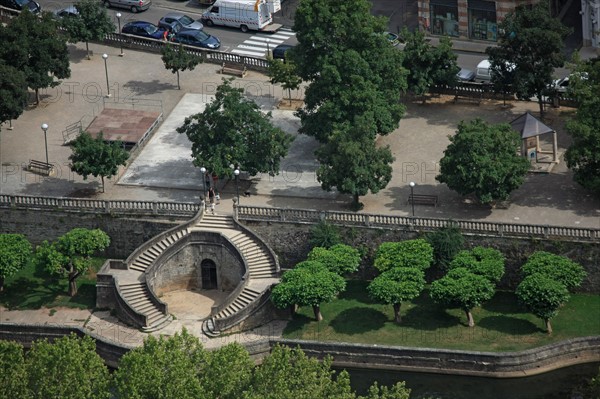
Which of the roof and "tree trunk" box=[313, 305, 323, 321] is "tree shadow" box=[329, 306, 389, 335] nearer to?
"tree trunk" box=[313, 305, 323, 321]

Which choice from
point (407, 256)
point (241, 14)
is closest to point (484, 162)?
point (407, 256)

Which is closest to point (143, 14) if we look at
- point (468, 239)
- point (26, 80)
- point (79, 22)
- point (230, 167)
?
point (79, 22)

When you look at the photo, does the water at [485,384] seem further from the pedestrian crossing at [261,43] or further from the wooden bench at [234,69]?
the pedestrian crossing at [261,43]

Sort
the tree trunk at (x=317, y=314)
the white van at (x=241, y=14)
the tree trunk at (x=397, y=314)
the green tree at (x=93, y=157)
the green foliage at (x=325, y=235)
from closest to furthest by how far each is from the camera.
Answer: the tree trunk at (x=397, y=314) → the tree trunk at (x=317, y=314) → the green foliage at (x=325, y=235) → the green tree at (x=93, y=157) → the white van at (x=241, y=14)

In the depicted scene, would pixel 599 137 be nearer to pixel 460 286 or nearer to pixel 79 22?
pixel 460 286

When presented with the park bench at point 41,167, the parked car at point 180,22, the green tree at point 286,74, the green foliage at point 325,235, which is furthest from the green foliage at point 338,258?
the parked car at point 180,22

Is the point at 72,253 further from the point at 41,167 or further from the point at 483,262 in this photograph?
the point at 483,262
